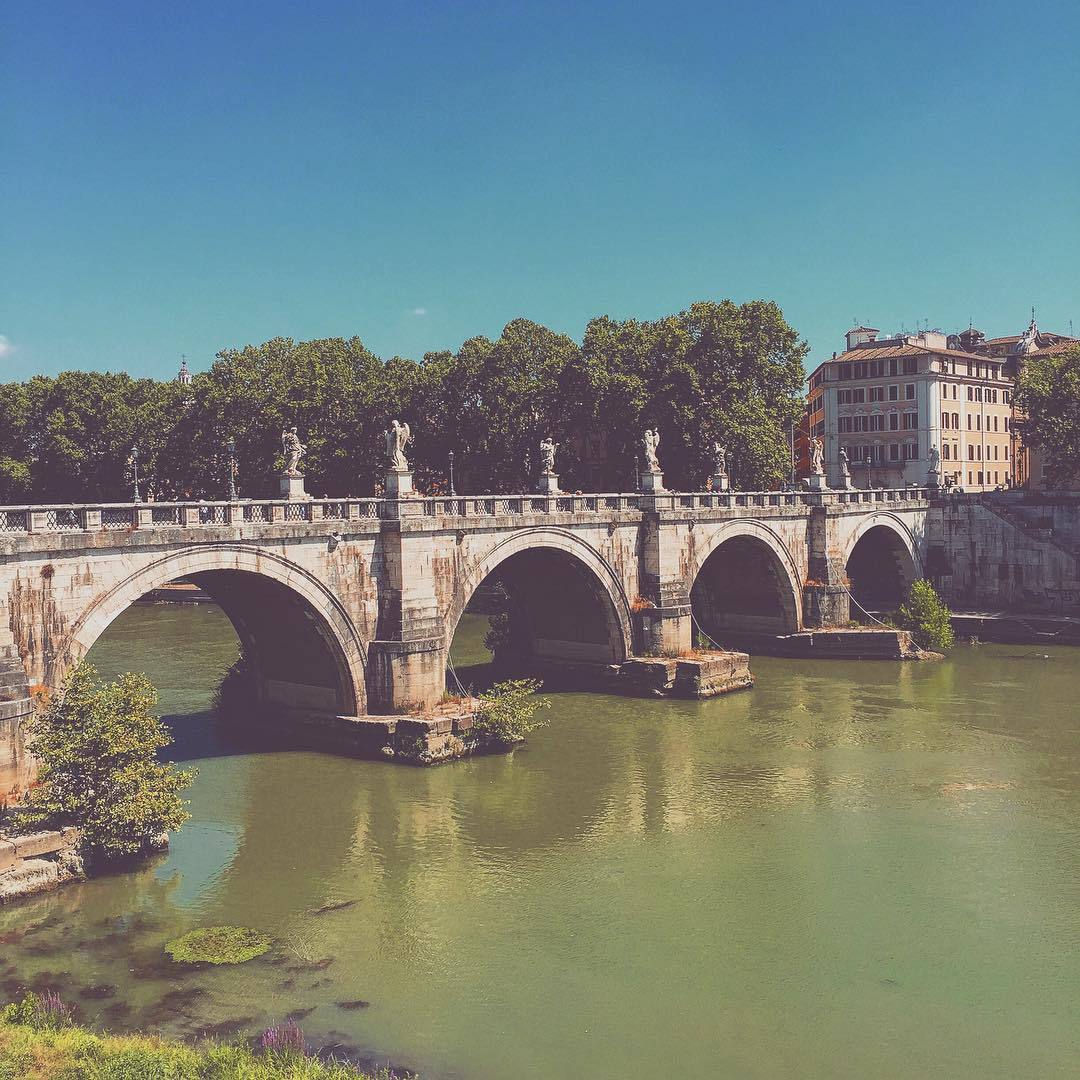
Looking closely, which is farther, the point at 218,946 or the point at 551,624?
the point at 551,624

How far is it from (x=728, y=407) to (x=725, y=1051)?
45.2 metres

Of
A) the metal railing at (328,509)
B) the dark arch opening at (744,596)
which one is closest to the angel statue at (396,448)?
the metal railing at (328,509)

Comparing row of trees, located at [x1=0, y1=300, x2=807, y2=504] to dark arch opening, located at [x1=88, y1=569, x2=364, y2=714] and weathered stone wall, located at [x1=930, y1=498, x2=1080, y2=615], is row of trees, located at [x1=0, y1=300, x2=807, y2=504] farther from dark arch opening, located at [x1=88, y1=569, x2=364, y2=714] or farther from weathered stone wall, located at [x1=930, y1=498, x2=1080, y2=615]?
dark arch opening, located at [x1=88, y1=569, x2=364, y2=714]

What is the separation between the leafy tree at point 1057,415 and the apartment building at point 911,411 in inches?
573

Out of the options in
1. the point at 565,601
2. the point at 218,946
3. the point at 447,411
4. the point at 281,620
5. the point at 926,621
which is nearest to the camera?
the point at 218,946

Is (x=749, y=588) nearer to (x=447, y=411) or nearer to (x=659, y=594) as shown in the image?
(x=659, y=594)

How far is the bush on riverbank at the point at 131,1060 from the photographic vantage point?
1477 cm

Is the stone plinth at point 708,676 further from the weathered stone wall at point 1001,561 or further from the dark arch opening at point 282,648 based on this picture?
the weathered stone wall at point 1001,561

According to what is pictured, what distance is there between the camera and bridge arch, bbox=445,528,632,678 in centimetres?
4091

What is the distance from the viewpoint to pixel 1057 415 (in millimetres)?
61750

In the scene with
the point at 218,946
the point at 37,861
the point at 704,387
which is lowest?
the point at 218,946

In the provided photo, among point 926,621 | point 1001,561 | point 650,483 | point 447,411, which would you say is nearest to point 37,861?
point 650,483

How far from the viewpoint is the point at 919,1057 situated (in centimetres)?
1708

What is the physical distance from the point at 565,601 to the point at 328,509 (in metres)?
13.1
